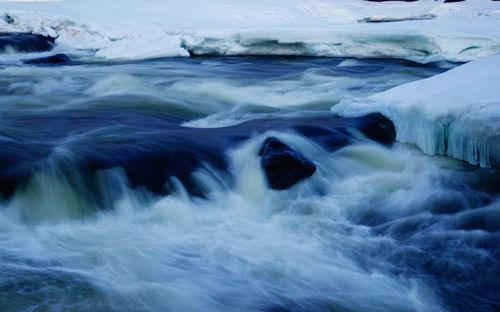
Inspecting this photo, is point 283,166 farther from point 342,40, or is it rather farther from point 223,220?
point 342,40

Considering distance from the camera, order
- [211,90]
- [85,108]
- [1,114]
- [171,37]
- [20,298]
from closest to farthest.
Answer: [20,298]
[1,114]
[85,108]
[211,90]
[171,37]

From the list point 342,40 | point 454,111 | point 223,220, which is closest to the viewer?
point 223,220

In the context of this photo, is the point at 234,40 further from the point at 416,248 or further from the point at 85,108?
the point at 416,248

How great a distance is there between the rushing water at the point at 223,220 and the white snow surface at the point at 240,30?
467cm

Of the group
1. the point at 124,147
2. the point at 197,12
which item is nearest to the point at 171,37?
the point at 197,12

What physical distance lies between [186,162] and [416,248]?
180 centimetres

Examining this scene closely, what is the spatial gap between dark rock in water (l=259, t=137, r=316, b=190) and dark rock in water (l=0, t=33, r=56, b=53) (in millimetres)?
8636

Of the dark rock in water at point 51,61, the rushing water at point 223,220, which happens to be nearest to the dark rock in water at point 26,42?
the dark rock in water at point 51,61

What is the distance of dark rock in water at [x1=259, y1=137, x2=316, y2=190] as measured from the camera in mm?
4055

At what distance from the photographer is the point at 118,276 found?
2779mm

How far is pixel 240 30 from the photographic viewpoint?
10.9 meters

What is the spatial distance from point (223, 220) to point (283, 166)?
788 mm

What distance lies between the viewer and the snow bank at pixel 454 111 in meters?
3.93

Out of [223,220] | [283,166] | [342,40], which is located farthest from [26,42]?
[223,220]
